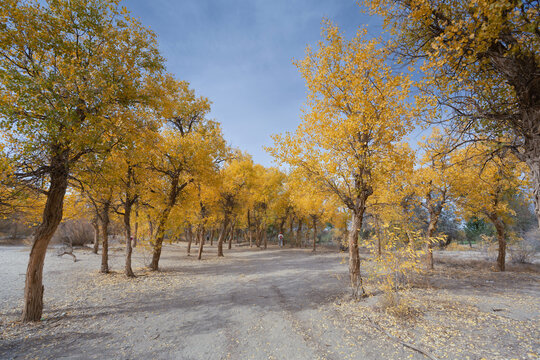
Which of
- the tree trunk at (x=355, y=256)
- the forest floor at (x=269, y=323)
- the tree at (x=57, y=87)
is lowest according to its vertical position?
the forest floor at (x=269, y=323)

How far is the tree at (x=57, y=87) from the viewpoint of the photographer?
3.90 meters

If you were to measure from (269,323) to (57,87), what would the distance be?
6750 millimetres

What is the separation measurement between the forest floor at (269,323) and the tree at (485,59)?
2927 millimetres

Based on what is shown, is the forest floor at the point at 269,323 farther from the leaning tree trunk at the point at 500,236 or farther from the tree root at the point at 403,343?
the leaning tree trunk at the point at 500,236

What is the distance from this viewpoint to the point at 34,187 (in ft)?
16.1

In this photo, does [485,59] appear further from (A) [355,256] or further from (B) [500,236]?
(B) [500,236]

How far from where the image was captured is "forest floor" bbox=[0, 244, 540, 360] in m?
3.93

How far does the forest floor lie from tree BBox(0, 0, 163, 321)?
67.3 inches

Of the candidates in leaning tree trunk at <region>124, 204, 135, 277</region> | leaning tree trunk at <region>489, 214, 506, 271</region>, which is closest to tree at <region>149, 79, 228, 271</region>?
leaning tree trunk at <region>124, 204, 135, 277</region>

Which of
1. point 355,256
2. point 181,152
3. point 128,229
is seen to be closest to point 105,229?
point 128,229

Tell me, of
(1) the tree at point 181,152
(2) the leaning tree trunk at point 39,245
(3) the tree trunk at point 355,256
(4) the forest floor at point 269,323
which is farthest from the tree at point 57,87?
(3) the tree trunk at point 355,256

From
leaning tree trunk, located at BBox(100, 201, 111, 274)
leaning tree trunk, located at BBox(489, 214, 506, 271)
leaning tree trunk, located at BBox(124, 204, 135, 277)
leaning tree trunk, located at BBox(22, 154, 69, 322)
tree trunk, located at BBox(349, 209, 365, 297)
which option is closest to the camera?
leaning tree trunk, located at BBox(22, 154, 69, 322)

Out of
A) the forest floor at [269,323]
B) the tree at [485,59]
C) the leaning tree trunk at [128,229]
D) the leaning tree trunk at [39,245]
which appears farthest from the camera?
the leaning tree trunk at [128,229]

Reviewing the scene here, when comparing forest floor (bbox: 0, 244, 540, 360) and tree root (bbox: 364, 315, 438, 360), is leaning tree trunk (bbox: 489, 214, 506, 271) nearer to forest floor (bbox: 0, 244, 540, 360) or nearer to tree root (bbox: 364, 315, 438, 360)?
forest floor (bbox: 0, 244, 540, 360)
